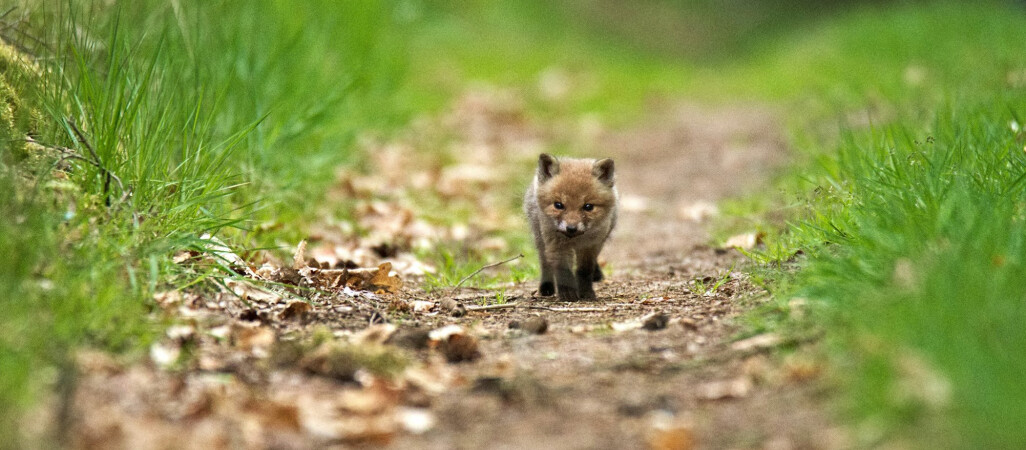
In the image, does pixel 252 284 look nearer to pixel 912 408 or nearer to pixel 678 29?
pixel 912 408

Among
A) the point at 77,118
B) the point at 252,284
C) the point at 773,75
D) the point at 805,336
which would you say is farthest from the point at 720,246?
the point at 773,75

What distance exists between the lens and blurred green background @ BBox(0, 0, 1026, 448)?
2.68 meters

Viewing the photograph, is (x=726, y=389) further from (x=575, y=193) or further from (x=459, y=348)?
(x=575, y=193)

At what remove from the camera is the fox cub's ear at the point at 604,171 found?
16.7 ft

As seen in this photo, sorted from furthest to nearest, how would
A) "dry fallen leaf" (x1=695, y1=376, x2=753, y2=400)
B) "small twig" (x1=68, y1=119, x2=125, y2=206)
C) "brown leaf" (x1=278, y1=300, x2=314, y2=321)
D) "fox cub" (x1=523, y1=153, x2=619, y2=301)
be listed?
1. "fox cub" (x1=523, y1=153, x2=619, y2=301)
2. "small twig" (x1=68, y1=119, x2=125, y2=206)
3. "brown leaf" (x1=278, y1=300, x2=314, y2=321)
4. "dry fallen leaf" (x1=695, y1=376, x2=753, y2=400)

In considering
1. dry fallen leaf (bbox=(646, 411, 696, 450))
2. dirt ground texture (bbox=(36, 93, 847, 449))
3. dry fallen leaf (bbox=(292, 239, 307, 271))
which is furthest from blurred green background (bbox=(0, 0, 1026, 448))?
dry fallen leaf (bbox=(646, 411, 696, 450))

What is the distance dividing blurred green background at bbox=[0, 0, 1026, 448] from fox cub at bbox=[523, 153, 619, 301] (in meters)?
0.86

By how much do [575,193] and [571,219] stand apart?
0.69 feet

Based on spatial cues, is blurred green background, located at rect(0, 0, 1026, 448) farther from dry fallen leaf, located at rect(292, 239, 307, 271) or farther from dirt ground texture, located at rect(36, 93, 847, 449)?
dry fallen leaf, located at rect(292, 239, 307, 271)

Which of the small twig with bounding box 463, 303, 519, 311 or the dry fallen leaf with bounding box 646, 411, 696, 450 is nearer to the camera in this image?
the dry fallen leaf with bounding box 646, 411, 696, 450

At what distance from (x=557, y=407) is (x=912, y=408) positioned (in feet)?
3.42

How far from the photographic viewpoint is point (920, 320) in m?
2.75

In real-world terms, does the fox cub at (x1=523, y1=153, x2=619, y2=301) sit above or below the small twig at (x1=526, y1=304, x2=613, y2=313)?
above

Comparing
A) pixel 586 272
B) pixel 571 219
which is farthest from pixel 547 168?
pixel 586 272
